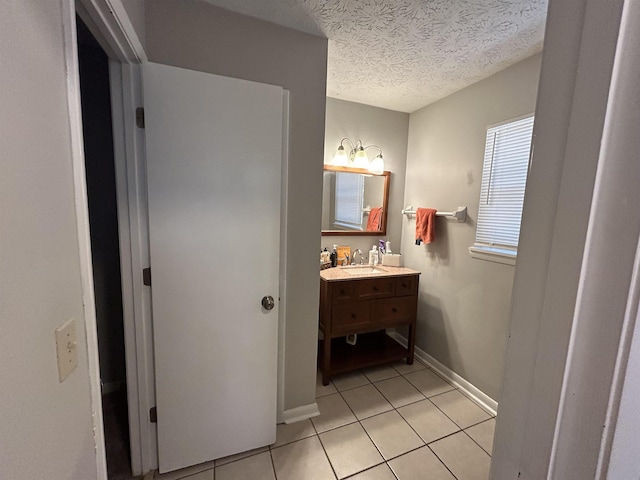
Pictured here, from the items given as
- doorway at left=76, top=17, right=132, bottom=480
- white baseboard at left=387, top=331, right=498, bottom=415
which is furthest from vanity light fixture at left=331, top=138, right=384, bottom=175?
white baseboard at left=387, top=331, right=498, bottom=415

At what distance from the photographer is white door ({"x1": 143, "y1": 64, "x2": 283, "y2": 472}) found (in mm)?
1249

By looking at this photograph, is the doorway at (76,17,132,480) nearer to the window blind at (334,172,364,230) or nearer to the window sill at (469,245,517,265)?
the window blind at (334,172,364,230)

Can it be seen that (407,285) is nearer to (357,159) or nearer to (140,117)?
(357,159)

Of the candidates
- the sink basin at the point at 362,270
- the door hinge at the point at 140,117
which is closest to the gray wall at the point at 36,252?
the door hinge at the point at 140,117

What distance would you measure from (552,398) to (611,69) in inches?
17.8

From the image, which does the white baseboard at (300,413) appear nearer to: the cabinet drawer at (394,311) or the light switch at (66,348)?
the cabinet drawer at (394,311)

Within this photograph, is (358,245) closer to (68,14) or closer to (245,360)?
(245,360)

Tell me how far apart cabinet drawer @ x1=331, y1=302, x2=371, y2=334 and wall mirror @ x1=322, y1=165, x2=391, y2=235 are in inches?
28.0

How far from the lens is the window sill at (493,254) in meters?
1.82

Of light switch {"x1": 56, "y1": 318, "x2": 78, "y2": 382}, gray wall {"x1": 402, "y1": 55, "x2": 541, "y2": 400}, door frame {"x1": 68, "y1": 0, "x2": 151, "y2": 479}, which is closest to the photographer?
light switch {"x1": 56, "y1": 318, "x2": 78, "y2": 382}

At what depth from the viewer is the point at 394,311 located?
232 centimetres

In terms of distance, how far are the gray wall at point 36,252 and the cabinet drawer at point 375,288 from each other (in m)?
1.75

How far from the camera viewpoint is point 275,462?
1.50m

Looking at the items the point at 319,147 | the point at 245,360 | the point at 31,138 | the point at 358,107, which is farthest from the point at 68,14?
the point at 358,107
